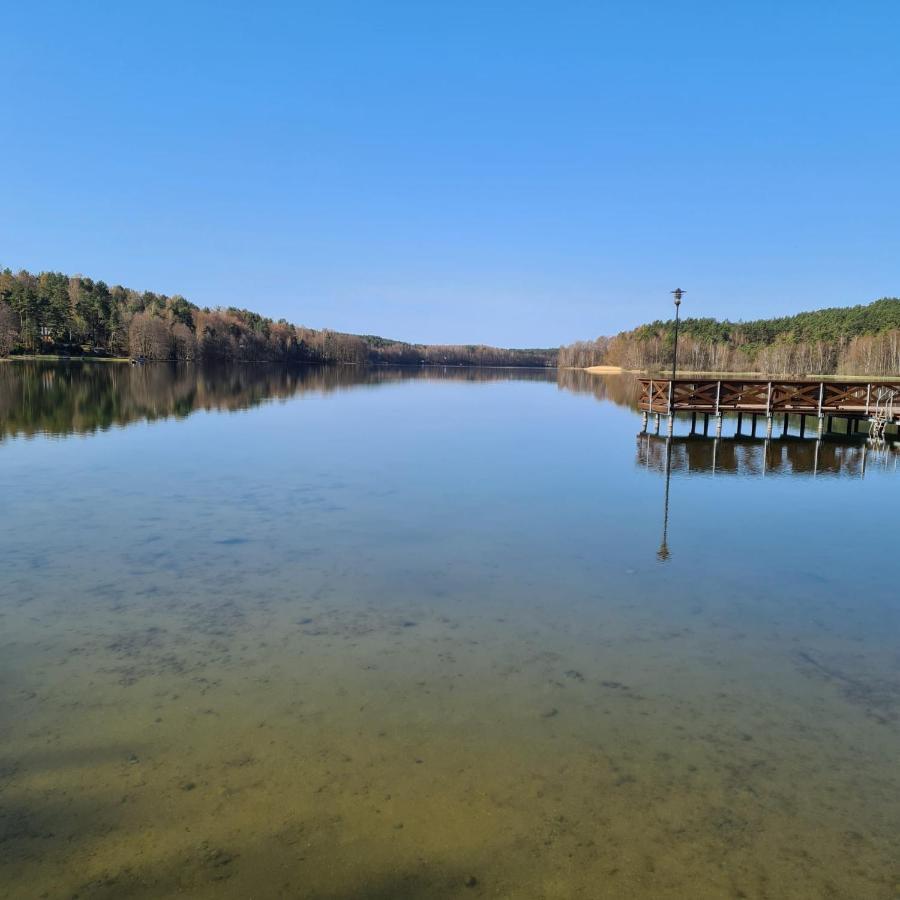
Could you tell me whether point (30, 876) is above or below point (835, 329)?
below

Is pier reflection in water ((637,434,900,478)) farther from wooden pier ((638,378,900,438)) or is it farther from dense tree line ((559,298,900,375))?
dense tree line ((559,298,900,375))

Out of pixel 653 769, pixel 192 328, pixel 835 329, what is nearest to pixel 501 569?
pixel 653 769

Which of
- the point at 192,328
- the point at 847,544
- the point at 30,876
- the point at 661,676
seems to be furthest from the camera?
the point at 192,328

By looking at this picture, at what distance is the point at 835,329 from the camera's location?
117500mm

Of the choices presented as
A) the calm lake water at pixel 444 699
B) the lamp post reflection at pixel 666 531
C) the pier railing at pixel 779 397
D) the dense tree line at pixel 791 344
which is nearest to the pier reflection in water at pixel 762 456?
the lamp post reflection at pixel 666 531

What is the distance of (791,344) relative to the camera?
122 meters

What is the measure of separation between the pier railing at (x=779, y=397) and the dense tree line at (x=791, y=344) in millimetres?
77175

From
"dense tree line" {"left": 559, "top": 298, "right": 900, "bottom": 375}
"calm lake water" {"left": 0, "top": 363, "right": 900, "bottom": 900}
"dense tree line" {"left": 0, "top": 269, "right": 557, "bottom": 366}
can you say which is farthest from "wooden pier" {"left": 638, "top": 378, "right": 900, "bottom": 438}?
"dense tree line" {"left": 0, "top": 269, "right": 557, "bottom": 366}

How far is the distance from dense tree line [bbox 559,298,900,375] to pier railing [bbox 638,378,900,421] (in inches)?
3038

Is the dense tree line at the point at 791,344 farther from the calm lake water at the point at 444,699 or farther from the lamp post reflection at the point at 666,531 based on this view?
the calm lake water at the point at 444,699

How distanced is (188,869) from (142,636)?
13.5 feet

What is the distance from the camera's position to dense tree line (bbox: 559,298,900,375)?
100 metres

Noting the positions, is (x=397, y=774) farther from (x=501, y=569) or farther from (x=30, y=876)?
(x=501, y=569)

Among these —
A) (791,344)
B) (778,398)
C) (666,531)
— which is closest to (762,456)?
(778,398)
